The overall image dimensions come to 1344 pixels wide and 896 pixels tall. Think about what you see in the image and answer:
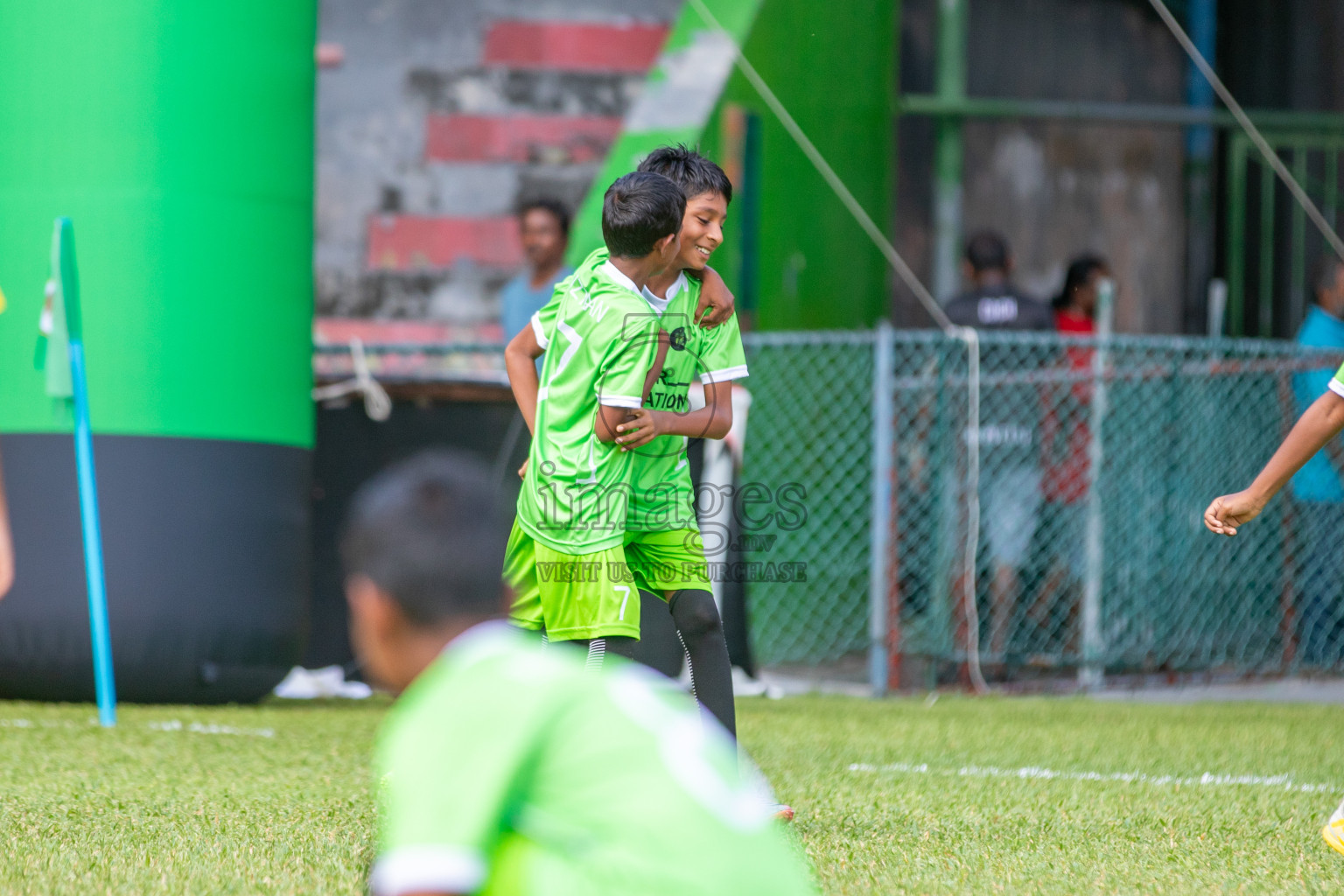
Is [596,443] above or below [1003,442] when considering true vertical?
above

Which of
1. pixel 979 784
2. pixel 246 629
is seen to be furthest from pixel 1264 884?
pixel 246 629

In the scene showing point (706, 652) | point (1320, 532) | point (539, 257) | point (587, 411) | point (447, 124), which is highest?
point (447, 124)

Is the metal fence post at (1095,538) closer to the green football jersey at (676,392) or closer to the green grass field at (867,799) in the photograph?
the green grass field at (867,799)

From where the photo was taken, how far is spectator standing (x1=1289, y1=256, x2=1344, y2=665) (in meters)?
8.37

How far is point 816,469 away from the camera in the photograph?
9.38 metres

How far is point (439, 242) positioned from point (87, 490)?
4.41m

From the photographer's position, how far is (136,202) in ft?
21.6

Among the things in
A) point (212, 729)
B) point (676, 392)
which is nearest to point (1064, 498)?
point (212, 729)

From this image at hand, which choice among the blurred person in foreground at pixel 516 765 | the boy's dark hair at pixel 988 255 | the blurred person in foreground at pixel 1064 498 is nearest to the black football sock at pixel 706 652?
the blurred person in foreground at pixel 516 765

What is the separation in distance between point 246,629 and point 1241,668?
4.80m

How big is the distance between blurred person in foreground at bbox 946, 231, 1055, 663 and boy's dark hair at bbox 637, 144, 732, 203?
14.1ft

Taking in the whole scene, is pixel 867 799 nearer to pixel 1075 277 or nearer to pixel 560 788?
pixel 560 788

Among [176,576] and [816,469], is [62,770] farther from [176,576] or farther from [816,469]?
[816,469]

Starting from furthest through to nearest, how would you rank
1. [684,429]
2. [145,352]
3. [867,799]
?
[145,352]
[867,799]
[684,429]
